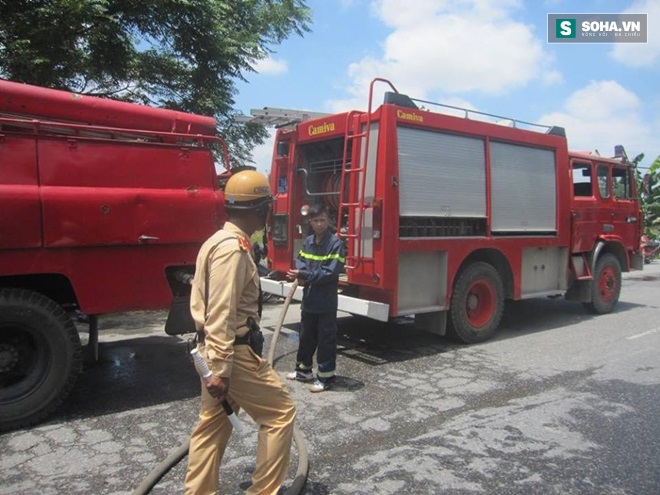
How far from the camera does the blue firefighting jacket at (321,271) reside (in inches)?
199

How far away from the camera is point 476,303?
23.2ft

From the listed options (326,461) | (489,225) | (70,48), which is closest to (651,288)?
(489,225)

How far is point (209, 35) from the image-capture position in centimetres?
884

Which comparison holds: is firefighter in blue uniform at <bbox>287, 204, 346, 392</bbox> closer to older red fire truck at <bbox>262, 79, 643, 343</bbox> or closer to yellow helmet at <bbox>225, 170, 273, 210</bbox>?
older red fire truck at <bbox>262, 79, 643, 343</bbox>

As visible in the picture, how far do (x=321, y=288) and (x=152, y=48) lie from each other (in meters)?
5.75

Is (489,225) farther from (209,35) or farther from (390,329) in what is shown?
(209,35)

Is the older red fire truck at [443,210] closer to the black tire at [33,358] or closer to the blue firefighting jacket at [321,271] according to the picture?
the blue firefighting jacket at [321,271]

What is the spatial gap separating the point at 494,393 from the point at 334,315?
5.29 feet

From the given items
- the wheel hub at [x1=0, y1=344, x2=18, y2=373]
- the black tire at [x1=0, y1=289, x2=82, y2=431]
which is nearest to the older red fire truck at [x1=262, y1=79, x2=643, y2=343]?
the black tire at [x1=0, y1=289, x2=82, y2=431]

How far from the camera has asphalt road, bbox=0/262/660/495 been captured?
3.37m

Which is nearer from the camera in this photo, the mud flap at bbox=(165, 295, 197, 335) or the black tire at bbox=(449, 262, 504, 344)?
the mud flap at bbox=(165, 295, 197, 335)

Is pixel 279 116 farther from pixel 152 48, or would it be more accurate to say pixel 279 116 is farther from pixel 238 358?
pixel 238 358

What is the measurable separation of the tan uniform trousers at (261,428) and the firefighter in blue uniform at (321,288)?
228cm

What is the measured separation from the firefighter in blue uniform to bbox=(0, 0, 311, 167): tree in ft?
13.9
